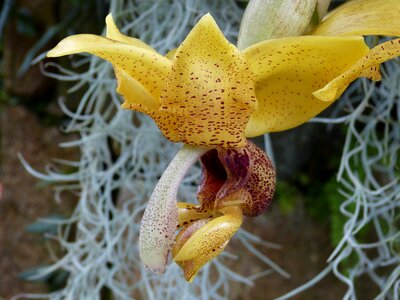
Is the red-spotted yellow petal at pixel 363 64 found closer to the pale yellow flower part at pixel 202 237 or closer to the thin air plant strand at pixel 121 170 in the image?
the pale yellow flower part at pixel 202 237

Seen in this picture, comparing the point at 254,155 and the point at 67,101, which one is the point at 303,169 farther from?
the point at 254,155

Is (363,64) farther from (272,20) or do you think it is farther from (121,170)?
(121,170)

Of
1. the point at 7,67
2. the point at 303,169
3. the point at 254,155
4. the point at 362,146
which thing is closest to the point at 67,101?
the point at 7,67

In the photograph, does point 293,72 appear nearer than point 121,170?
Yes

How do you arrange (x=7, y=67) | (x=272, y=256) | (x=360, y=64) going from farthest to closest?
(x=7, y=67) → (x=272, y=256) → (x=360, y=64)

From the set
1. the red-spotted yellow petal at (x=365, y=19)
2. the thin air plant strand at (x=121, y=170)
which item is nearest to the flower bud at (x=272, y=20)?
the red-spotted yellow petal at (x=365, y=19)

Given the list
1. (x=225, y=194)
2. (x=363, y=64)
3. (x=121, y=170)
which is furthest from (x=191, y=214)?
(x=121, y=170)

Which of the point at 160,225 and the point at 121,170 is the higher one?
the point at 160,225
